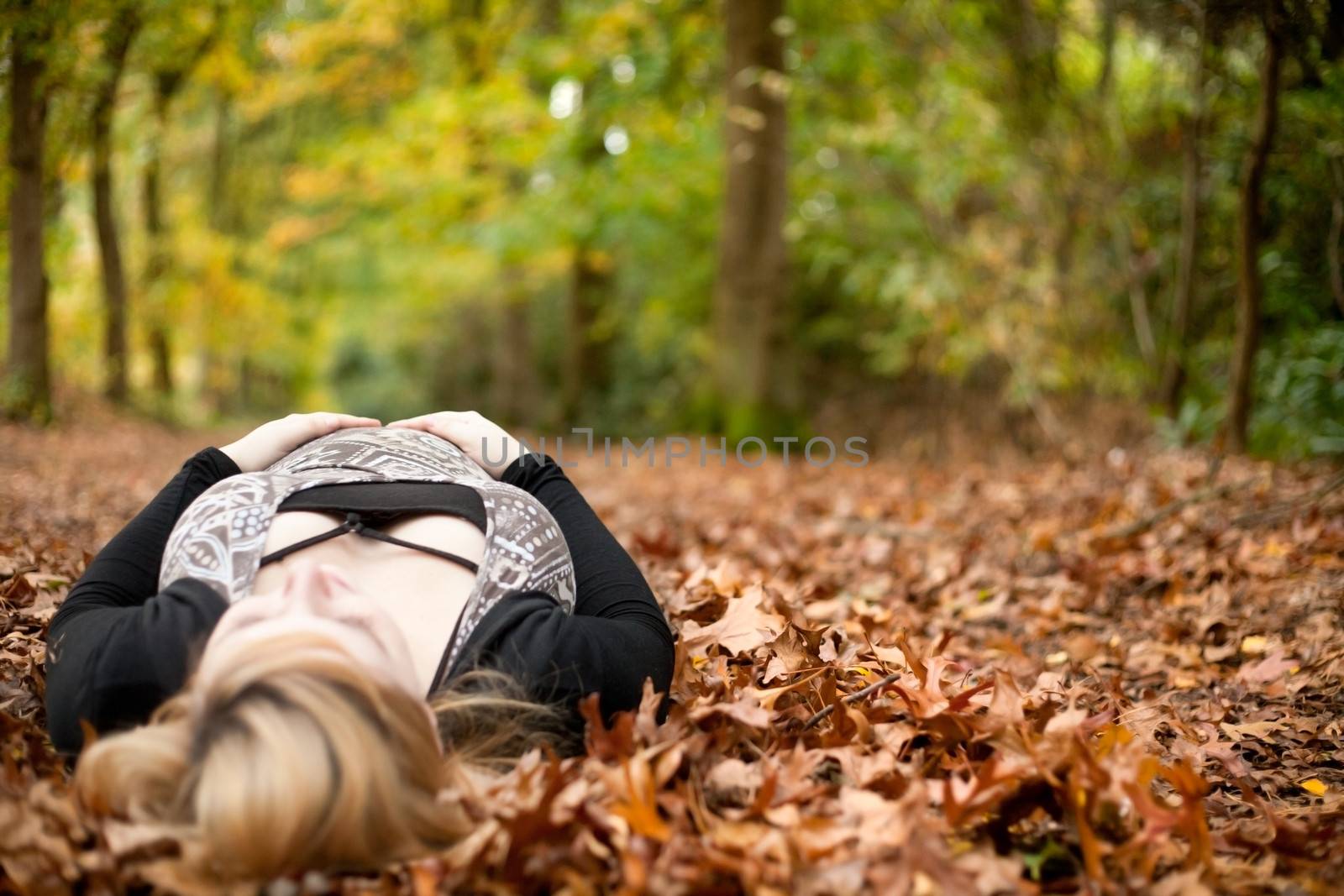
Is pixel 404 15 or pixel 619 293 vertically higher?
pixel 404 15

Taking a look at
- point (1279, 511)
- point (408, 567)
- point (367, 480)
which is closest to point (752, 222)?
point (1279, 511)

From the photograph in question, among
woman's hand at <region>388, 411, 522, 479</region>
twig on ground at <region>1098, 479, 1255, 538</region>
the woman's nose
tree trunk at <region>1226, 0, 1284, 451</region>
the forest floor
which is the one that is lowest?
the forest floor

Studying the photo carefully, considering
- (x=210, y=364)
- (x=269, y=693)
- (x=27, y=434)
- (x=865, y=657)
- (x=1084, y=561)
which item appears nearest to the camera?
(x=269, y=693)

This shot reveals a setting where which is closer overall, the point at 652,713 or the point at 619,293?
the point at 652,713

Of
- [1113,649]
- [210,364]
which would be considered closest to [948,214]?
[1113,649]

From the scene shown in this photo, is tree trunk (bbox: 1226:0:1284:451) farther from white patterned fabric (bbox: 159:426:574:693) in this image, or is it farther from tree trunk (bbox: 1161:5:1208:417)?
white patterned fabric (bbox: 159:426:574:693)

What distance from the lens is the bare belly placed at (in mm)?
2064

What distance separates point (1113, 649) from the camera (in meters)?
3.37

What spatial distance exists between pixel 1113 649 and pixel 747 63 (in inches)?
297

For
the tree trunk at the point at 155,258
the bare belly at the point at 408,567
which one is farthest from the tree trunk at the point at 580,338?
the bare belly at the point at 408,567

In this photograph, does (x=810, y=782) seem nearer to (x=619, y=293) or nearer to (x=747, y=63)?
(x=747, y=63)

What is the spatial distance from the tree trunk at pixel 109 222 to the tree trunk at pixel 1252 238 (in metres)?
8.15

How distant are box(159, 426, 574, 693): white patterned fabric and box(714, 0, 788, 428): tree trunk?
6840 millimetres

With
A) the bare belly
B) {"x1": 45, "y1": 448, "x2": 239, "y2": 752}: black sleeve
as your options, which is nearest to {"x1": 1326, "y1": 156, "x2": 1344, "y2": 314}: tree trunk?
the bare belly
